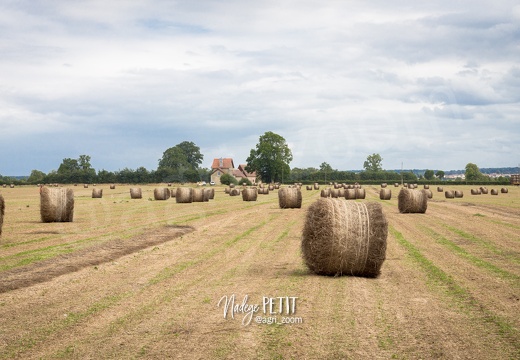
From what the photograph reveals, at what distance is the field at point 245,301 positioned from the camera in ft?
30.0

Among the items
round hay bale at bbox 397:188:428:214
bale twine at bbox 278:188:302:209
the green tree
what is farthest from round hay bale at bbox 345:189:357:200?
the green tree

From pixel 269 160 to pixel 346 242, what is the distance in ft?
489

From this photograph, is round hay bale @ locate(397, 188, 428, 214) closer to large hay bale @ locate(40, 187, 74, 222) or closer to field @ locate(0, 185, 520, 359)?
field @ locate(0, 185, 520, 359)

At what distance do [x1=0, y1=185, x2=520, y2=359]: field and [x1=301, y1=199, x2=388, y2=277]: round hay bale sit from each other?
0.35m

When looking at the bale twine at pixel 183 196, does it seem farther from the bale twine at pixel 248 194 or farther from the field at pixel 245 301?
the field at pixel 245 301

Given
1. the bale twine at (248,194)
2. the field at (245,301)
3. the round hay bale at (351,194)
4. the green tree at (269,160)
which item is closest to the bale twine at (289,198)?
the bale twine at (248,194)

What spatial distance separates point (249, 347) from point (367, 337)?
1.90m

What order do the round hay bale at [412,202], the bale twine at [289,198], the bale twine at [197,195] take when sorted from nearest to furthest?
the round hay bale at [412,202]
the bale twine at [289,198]
the bale twine at [197,195]

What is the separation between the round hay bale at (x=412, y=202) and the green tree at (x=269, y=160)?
12529 centimetres

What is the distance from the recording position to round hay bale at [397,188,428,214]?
36062mm

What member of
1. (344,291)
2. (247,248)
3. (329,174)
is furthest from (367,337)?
(329,174)

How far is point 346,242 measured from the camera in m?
14.6

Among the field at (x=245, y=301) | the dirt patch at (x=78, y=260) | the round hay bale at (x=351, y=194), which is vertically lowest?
the field at (x=245, y=301)

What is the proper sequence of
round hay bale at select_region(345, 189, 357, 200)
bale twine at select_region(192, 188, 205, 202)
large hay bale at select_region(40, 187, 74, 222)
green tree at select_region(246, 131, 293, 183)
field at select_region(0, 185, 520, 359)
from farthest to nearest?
green tree at select_region(246, 131, 293, 183), round hay bale at select_region(345, 189, 357, 200), bale twine at select_region(192, 188, 205, 202), large hay bale at select_region(40, 187, 74, 222), field at select_region(0, 185, 520, 359)
